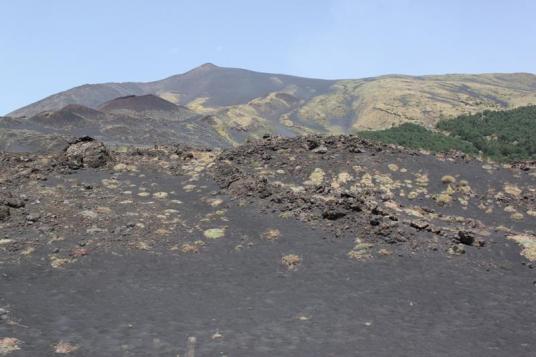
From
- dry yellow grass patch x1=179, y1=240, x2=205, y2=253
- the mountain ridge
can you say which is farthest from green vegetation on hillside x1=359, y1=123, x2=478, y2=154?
dry yellow grass patch x1=179, y1=240, x2=205, y2=253

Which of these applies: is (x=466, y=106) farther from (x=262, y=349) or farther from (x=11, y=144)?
(x=262, y=349)

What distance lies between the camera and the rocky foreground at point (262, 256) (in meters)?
11.2

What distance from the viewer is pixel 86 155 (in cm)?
2464

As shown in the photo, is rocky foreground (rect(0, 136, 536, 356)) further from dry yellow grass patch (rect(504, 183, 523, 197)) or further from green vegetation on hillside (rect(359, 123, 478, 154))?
green vegetation on hillside (rect(359, 123, 478, 154))

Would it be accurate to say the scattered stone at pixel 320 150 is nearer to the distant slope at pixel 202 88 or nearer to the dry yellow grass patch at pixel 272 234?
the dry yellow grass patch at pixel 272 234

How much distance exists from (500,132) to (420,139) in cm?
1245

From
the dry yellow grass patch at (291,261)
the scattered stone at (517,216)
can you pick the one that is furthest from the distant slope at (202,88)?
the dry yellow grass patch at (291,261)

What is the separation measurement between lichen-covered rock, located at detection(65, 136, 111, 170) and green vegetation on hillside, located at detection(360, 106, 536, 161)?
138ft

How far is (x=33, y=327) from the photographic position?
436 inches

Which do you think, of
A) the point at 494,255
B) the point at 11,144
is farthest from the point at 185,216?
the point at 11,144

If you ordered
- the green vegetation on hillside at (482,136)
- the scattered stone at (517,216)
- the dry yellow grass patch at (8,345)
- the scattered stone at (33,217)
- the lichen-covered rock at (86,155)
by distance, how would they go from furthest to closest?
the green vegetation on hillside at (482,136)
the lichen-covered rock at (86,155)
the scattered stone at (517,216)
the scattered stone at (33,217)
the dry yellow grass patch at (8,345)

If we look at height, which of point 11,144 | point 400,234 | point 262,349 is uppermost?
point 11,144

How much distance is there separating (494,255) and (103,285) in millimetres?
12242

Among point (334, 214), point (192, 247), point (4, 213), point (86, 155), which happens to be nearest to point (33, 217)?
point (4, 213)
